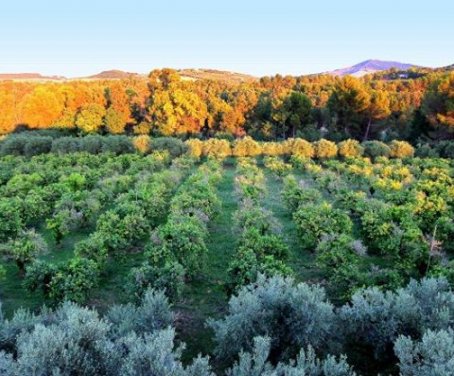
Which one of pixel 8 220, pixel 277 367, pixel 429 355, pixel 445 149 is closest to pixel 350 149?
pixel 445 149

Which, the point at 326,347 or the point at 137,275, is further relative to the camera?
the point at 137,275

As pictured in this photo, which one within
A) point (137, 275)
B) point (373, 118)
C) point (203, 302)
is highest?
point (373, 118)

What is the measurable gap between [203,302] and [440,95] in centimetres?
3479

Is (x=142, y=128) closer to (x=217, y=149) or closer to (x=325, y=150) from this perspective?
(x=217, y=149)

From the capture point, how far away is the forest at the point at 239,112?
41.5 m

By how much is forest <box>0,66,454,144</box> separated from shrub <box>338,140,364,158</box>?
593 centimetres

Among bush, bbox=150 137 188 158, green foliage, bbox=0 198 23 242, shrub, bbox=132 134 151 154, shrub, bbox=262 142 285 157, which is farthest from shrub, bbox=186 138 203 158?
green foliage, bbox=0 198 23 242

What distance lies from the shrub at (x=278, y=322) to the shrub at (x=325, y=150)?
2960 centimetres

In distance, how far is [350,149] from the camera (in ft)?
122

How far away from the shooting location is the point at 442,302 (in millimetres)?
9102

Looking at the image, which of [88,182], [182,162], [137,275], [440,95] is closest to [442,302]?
[137,275]

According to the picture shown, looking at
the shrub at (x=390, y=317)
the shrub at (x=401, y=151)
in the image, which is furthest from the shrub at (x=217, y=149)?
the shrub at (x=390, y=317)

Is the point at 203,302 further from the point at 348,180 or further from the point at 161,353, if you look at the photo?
the point at 348,180

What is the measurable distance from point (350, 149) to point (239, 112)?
1682 cm
